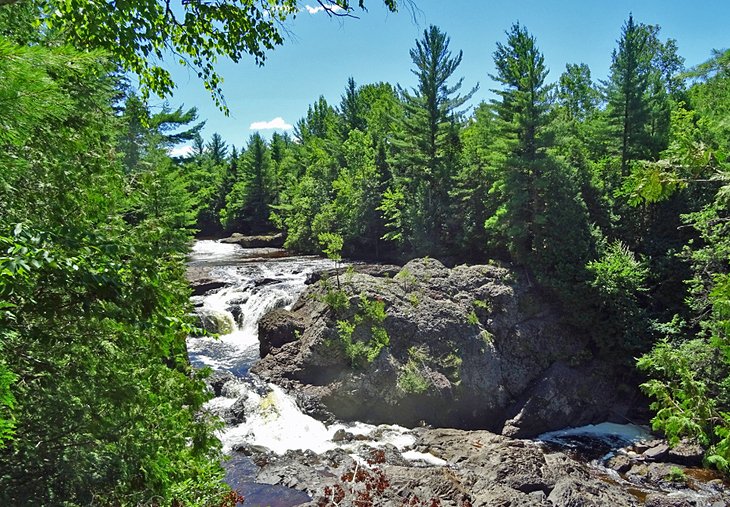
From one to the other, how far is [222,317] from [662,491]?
54.1 feet

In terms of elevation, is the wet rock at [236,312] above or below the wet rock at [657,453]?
above

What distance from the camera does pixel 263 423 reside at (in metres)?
13.1

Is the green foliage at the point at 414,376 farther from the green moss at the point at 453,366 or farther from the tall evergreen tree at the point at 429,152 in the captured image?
the tall evergreen tree at the point at 429,152

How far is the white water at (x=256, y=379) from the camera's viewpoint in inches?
498

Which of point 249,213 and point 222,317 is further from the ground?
point 249,213

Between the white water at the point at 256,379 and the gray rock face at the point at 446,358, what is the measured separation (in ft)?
2.68

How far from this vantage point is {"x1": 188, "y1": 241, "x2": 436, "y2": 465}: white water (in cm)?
1264

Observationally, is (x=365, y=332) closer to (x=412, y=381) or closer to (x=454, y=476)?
(x=412, y=381)

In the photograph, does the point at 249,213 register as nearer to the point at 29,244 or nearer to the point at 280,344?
the point at 280,344

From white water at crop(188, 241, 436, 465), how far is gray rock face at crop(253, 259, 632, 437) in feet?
2.68

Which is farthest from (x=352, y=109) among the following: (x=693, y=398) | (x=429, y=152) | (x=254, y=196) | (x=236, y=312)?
(x=693, y=398)

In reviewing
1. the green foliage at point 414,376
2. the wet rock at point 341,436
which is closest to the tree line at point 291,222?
the wet rock at point 341,436

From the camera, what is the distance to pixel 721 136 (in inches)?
714

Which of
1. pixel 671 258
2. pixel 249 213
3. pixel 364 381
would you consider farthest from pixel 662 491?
pixel 249 213
